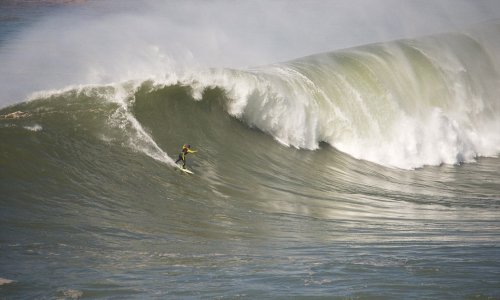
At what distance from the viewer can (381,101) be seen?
17938mm

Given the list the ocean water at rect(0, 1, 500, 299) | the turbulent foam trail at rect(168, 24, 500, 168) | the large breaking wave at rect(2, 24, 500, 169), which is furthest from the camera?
the turbulent foam trail at rect(168, 24, 500, 168)

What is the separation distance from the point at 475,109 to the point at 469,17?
Result: 12618 mm

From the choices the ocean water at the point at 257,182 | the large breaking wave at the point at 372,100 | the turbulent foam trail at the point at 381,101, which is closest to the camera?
the ocean water at the point at 257,182

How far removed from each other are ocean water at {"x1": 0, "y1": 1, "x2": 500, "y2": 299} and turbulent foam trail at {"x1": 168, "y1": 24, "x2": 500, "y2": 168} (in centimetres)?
5

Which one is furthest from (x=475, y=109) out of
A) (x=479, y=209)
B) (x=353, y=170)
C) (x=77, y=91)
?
(x=77, y=91)

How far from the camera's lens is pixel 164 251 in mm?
7219

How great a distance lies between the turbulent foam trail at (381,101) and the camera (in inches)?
589

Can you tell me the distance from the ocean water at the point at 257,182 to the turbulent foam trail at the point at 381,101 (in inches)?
2.1

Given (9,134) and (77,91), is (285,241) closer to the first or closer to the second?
(9,134)

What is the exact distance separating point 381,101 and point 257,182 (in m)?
7.33

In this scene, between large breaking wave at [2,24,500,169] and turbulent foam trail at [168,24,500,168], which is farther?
turbulent foam trail at [168,24,500,168]

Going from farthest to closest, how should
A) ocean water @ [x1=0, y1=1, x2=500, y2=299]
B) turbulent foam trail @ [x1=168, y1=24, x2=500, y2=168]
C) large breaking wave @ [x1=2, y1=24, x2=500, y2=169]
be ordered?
turbulent foam trail @ [x1=168, y1=24, x2=500, y2=168]
large breaking wave @ [x1=2, y1=24, x2=500, y2=169]
ocean water @ [x1=0, y1=1, x2=500, y2=299]

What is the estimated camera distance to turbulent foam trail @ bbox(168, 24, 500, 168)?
1495cm

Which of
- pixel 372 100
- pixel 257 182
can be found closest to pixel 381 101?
pixel 372 100
